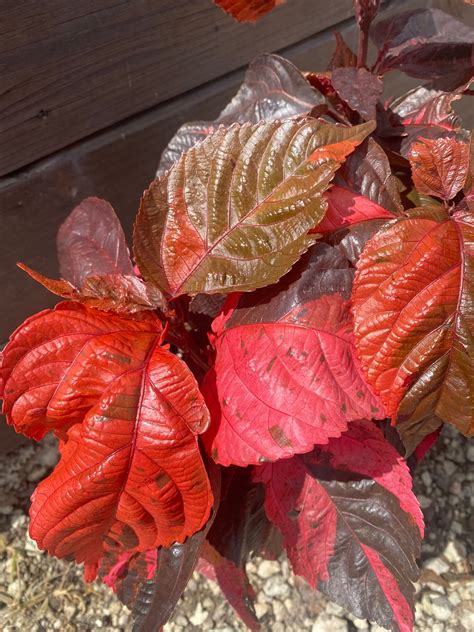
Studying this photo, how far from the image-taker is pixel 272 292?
710 millimetres

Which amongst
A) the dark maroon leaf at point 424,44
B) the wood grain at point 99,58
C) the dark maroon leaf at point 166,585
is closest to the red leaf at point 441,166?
the dark maroon leaf at point 424,44

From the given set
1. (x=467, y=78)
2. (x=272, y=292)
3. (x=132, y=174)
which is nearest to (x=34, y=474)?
(x=132, y=174)

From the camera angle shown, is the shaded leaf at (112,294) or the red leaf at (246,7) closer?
the shaded leaf at (112,294)

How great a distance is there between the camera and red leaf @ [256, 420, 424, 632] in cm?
87

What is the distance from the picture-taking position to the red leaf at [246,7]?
2.73 ft

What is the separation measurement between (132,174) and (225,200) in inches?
28.3

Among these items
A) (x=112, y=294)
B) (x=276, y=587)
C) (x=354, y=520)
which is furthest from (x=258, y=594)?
(x=112, y=294)

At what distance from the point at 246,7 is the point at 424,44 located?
1.02 ft

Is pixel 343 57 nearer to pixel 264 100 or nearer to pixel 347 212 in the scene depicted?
pixel 264 100

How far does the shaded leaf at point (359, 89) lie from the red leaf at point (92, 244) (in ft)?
1.24

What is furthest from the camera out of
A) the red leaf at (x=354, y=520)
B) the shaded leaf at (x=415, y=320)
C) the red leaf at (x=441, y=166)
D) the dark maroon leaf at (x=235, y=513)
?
the dark maroon leaf at (x=235, y=513)

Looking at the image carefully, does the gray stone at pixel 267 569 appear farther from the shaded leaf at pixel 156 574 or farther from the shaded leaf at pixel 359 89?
the shaded leaf at pixel 359 89

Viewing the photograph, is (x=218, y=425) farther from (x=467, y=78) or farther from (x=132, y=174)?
(x=132, y=174)

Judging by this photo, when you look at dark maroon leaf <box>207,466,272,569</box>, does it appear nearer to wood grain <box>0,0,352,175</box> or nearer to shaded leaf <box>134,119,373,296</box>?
shaded leaf <box>134,119,373,296</box>
